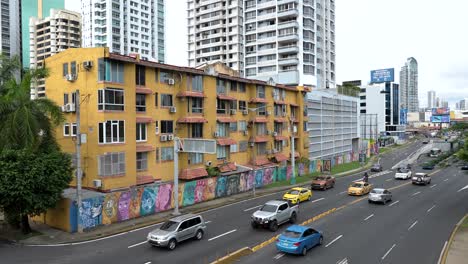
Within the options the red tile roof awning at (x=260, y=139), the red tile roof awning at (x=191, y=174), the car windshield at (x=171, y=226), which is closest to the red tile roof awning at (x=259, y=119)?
the red tile roof awning at (x=260, y=139)

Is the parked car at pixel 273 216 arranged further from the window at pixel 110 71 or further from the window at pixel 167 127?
the window at pixel 110 71

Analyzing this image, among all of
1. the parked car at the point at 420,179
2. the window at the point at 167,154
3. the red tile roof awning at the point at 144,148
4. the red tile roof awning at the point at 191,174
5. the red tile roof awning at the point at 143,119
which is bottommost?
the parked car at the point at 420,179

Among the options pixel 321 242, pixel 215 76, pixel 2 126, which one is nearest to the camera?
pixel 321 242

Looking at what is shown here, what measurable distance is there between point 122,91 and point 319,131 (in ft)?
149

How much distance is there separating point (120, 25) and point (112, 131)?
94571mm

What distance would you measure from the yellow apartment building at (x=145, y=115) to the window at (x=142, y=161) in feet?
0.30

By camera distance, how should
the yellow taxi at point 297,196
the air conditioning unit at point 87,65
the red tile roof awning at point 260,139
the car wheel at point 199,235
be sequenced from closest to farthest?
the car wheel at point 199,235 < the air conditioning unit at point 87,65 < the yellow taxi at point 297,196 < the red tile roof awning at point 260,139

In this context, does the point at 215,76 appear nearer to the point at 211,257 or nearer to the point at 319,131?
the point at 211,257

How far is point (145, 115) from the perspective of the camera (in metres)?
34.8

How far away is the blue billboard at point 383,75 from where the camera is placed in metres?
146

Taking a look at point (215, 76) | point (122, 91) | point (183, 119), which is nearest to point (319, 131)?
point (215, 76)

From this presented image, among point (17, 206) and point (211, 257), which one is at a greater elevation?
point (17, 206)

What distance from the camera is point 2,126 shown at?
23859 millimetres

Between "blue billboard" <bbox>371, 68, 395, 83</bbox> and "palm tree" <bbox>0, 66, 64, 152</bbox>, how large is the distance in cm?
14221
